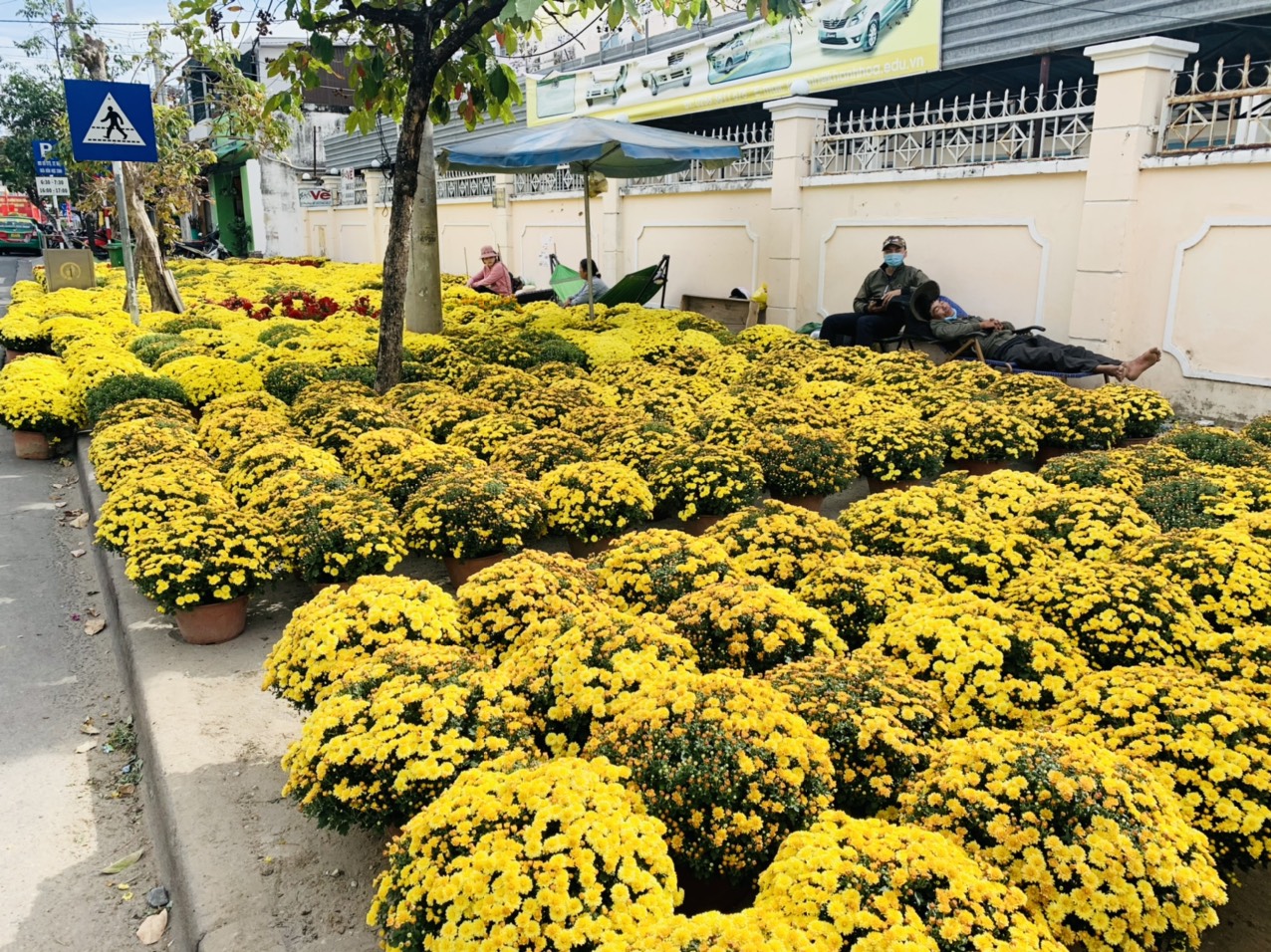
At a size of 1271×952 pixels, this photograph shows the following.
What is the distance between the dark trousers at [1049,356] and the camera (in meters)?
7.61

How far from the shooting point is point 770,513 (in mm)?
4457

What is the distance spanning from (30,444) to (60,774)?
215 inches

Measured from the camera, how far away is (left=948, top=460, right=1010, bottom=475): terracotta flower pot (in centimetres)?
618

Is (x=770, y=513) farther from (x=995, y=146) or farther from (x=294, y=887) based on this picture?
(x=995, y=146)

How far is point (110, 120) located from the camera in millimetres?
8773

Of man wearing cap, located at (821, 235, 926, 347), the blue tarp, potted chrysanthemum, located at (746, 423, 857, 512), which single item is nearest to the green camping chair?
the blue tarp

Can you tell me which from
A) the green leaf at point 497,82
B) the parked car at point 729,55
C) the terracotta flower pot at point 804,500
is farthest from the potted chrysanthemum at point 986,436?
the parked car at point 729,55

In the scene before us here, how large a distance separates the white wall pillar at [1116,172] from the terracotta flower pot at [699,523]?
4.85 m

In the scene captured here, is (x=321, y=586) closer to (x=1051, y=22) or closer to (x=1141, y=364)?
(x=1141, y=364)

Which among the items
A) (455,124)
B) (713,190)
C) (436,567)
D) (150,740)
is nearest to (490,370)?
(436,567)

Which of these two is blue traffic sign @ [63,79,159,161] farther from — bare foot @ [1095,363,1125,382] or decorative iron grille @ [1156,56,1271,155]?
decorative iron grille @ [1156,56,1271,155]

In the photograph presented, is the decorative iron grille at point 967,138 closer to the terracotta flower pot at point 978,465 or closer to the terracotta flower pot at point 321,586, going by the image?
the terracotta flower pot at point 978,465

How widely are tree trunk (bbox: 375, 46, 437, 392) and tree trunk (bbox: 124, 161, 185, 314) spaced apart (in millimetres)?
6883

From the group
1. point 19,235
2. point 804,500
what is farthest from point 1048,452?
point 19,235
